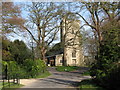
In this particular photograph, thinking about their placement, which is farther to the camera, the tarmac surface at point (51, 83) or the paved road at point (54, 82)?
the paved road at point (54, 82)

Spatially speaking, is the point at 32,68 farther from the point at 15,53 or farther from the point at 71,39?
the point at 71,39

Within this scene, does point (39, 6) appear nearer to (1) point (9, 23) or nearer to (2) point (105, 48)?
(1) point (9, 23)

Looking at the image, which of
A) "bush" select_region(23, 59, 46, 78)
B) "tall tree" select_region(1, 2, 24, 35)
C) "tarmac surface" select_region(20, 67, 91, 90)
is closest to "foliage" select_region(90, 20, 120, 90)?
"tarmac surface" select_region(20, 67, 91, 90)

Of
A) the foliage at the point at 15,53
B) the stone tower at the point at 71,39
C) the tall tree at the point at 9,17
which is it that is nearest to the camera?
the tall tree at the point at 9,17

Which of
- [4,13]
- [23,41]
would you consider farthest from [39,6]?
[4,13]

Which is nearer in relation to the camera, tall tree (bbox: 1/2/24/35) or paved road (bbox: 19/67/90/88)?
paved road (bbox: 19/67/90/88)

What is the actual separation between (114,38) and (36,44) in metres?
22.6

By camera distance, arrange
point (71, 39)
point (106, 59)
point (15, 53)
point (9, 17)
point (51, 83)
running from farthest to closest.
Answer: point (71, 39), point (15, 53), point (9, 17), point (51, 83), point (106, 59)

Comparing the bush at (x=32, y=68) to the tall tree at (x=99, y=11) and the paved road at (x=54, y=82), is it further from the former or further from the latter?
the tall tree at (x=99, y=11)

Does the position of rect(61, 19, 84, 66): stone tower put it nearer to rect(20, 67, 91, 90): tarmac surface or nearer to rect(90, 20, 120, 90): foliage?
rect(20, 67, 91, 90): tarmac surface

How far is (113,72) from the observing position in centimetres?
916

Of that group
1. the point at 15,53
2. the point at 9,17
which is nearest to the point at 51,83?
the point at 9,17

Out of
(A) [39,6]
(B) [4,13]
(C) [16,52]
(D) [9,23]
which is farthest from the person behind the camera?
(A) [39,6]

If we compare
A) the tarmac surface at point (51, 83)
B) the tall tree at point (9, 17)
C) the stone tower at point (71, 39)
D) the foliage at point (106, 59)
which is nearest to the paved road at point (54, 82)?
the tarmac surface at point (51, 83)
